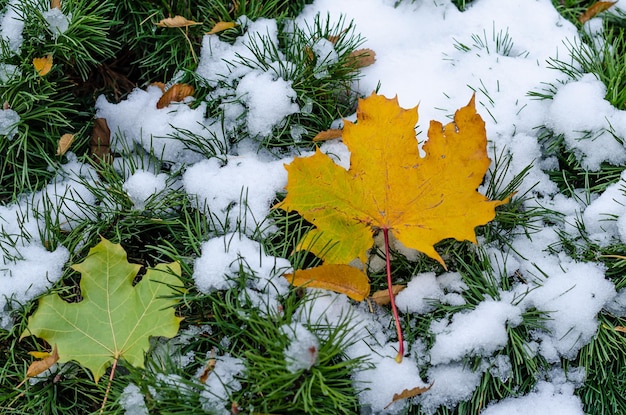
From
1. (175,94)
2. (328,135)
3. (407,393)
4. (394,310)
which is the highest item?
(175,94)

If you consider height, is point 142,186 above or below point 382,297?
above

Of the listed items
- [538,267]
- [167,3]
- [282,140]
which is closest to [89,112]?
[167,3]

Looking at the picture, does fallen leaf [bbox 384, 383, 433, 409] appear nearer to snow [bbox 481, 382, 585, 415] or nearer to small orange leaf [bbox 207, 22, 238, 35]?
snow [bbox 481, 382, 585, 415]

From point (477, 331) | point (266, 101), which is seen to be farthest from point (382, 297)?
point (266, 101)

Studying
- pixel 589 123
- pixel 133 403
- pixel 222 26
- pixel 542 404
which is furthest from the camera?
pixel 222 26

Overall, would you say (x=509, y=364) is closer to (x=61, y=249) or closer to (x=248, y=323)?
(x=248, y=323)

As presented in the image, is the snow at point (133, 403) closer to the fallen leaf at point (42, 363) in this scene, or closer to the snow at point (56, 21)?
the fallen leaf at point (42, 363)

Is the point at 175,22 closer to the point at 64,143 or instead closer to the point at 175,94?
the point at 175,94
